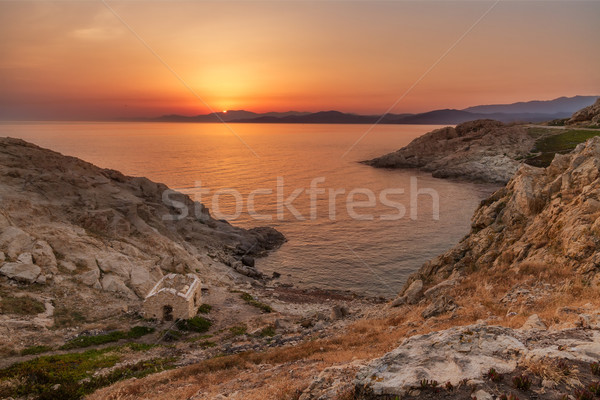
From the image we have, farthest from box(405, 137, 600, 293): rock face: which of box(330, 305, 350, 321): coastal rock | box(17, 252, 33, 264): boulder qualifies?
box(17, 252, 33, 264): boulder

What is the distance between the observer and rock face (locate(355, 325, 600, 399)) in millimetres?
8023

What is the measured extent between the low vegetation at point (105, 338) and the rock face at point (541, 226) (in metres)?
18.7

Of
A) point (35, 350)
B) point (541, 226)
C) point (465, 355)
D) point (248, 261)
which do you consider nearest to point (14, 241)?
point (35, 350)

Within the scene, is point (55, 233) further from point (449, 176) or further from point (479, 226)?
point (449, 176)

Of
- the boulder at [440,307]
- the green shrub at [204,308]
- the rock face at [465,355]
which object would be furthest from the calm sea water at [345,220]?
the rock face at [465,355]

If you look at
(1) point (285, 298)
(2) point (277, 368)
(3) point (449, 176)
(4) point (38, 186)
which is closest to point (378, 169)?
(3) point (449, 176)

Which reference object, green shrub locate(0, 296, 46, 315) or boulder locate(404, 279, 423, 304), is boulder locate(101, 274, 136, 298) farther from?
boulder locate(404, 279, 423, 304)

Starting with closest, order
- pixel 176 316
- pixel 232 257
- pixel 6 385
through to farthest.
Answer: pixel 6 385, pixel 176 316, pixel 232 257

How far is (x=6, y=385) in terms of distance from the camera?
13844mm

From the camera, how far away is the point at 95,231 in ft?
106

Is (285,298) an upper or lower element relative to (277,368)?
lower

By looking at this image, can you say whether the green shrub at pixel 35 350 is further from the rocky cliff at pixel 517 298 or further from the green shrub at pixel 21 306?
the rocky cliff at pixel 517 298

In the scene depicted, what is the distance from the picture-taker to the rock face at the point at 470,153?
94.6 metres

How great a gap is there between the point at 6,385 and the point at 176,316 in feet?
34.8
